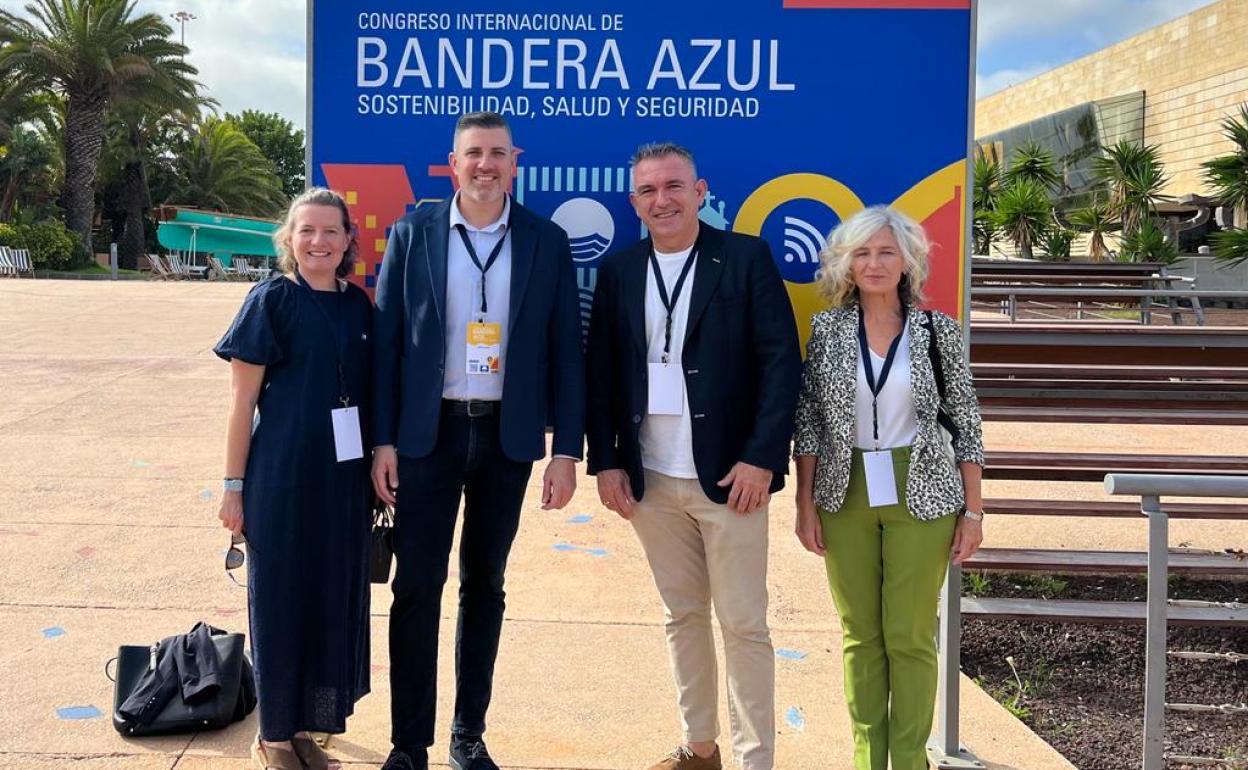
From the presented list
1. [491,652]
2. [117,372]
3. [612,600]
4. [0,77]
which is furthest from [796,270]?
[0,77]

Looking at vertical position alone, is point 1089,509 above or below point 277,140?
below

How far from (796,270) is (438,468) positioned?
4.71ft

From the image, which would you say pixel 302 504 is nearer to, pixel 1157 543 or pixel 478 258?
pixel 478 258

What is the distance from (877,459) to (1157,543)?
0.82 meters

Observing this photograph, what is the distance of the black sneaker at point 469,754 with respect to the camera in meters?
3.10

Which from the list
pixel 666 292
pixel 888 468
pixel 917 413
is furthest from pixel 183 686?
pixel 917 413

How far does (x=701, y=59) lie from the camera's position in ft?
10.9

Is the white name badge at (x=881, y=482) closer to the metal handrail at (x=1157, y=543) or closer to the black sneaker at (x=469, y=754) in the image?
the metal handrail at (x=1157, y=543)

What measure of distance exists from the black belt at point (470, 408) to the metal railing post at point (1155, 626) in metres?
1.86

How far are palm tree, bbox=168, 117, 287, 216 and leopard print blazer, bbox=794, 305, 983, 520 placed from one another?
47635mm

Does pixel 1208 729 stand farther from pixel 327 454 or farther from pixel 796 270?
pixel 327 454

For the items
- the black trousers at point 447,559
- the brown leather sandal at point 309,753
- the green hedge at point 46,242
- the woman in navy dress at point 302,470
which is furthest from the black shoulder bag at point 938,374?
the green hedge at point 46,242

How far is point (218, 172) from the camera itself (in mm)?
47000

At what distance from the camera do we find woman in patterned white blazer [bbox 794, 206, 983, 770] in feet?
9.06
